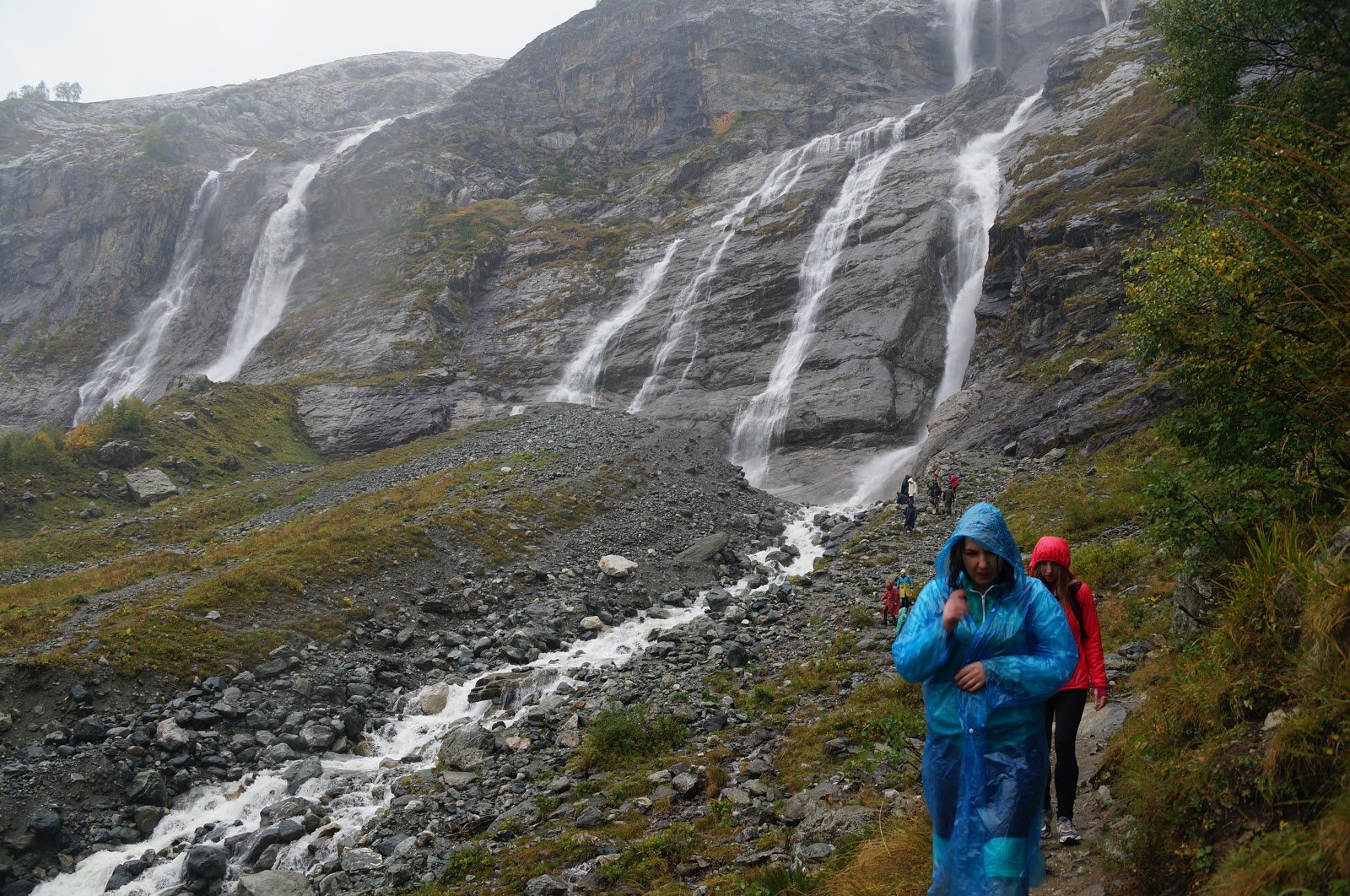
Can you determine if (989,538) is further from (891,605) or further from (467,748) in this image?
(891,605)

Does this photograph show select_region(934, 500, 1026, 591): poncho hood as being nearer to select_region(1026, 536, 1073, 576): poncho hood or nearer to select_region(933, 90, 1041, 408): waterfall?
select_region(1026, 536, 1073, 576): poncho hood

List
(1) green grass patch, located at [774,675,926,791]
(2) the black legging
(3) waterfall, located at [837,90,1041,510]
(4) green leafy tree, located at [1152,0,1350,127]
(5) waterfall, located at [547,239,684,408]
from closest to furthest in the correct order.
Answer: (2) the black legging
(1) green grass patch, located at [774,675,926,791]
(4) green leafy tree, located at [1152,0,1350,127]
(3) waterfall, located at [837,90,1041,510]
(5) waterfall, located at [547,239,684,408]

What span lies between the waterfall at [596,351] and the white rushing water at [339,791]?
35.3 meters

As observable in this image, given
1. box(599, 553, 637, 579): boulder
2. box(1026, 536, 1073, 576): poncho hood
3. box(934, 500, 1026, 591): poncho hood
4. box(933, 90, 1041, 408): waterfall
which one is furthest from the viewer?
box(933, 90, 1041, 408): waterfall

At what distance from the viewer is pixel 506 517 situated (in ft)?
86.5

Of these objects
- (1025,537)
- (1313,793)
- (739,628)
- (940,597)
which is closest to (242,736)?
(739,628)

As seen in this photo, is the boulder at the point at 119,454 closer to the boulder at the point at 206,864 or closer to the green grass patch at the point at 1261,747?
the boulder at the point at 206,864

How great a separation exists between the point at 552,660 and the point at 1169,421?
1401 centimetres

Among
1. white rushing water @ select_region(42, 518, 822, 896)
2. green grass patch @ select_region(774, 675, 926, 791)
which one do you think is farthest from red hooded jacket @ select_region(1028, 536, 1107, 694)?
white rushing water @ select_region(42, 518, 822, 896)

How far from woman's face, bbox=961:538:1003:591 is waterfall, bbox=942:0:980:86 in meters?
115

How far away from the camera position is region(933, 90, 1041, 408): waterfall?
44.5 m

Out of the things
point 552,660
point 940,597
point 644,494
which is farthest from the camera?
point 644,494

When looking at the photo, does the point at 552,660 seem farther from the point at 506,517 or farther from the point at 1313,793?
the point at 1313,793

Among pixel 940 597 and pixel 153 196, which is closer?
pixel 940 597
